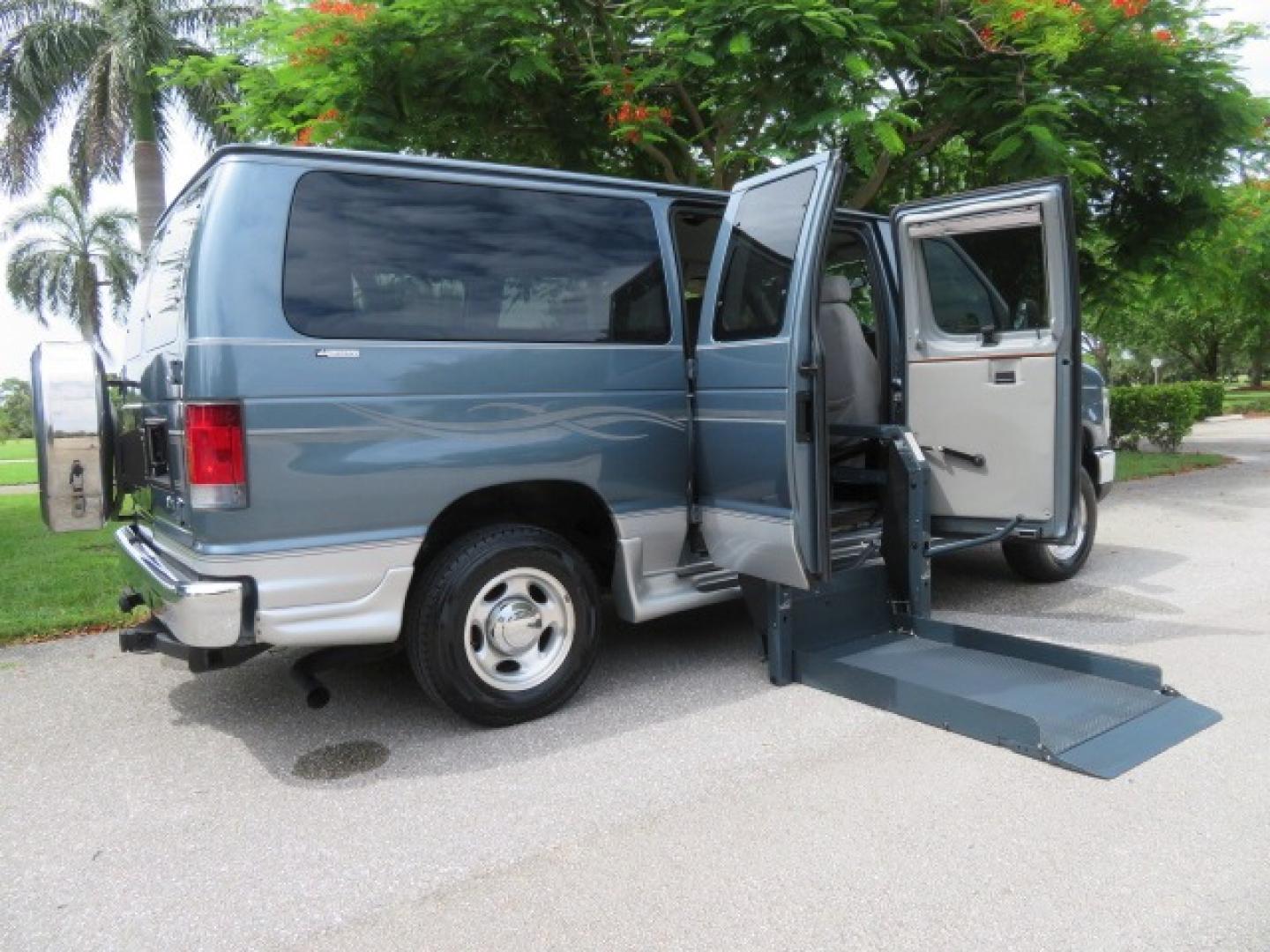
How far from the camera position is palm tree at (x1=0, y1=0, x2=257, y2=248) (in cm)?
Result: 1616

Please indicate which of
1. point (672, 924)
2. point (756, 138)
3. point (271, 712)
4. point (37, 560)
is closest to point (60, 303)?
point (37, 560)

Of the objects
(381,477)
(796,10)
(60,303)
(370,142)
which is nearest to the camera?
(381,477)

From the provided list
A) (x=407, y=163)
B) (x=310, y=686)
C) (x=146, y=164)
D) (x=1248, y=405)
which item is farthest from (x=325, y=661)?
(x=1248, y=405)

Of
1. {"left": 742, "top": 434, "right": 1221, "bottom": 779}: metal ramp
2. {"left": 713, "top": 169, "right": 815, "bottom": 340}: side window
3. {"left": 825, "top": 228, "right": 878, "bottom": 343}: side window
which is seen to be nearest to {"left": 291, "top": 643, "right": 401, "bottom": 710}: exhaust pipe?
{"left": 742, "top": 434, "right": 1221, "bottom": 779}: metal ramp

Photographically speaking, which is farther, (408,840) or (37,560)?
(37,560)

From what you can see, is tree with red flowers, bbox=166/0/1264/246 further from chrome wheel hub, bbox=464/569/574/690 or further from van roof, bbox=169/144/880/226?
chrome wheel hub, bbox=464/569/574/690

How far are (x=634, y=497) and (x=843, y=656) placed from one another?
4.17 feet

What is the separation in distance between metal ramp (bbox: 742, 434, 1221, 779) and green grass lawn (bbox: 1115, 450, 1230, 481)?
8.43 metres

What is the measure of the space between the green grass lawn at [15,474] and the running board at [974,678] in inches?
756

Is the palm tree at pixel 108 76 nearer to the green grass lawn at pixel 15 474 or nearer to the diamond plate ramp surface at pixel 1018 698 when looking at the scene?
the green grass lawn at pixel 15 474

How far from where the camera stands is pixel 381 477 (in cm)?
365

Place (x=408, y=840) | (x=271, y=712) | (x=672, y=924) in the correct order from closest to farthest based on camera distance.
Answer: (x=672, y=924) → (x=408, y=840) → (x=271, y=712)

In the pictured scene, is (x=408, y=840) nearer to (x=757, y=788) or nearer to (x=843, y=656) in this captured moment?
(x=757, y=788)

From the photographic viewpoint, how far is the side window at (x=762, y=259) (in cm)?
408
